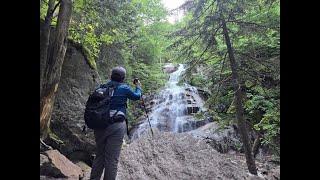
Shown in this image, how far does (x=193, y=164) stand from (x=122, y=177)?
1441 millimetres

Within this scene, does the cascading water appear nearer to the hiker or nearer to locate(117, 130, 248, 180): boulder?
locate(117, 130, 248, 180): boulder

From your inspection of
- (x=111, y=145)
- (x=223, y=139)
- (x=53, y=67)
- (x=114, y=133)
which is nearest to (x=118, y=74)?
(x=114, y=133)

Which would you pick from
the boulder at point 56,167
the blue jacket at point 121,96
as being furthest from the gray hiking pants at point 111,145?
the boulder at point 56,167

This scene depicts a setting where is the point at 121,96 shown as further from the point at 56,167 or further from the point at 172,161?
the point at 172,161

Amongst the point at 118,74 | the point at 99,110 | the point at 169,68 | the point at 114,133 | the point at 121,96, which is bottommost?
the point at 114,133

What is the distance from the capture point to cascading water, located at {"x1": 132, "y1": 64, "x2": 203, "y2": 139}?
13.2 m

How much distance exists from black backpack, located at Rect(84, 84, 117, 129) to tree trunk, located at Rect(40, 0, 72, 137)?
190cm

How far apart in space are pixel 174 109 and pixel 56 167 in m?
9.47

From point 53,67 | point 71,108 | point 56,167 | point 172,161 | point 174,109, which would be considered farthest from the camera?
point 174,109

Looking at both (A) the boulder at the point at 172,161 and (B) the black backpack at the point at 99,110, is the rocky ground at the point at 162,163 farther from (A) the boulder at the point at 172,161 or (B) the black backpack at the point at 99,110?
(B) the black backpack at the point at 99,110

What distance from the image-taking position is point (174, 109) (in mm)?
14695
